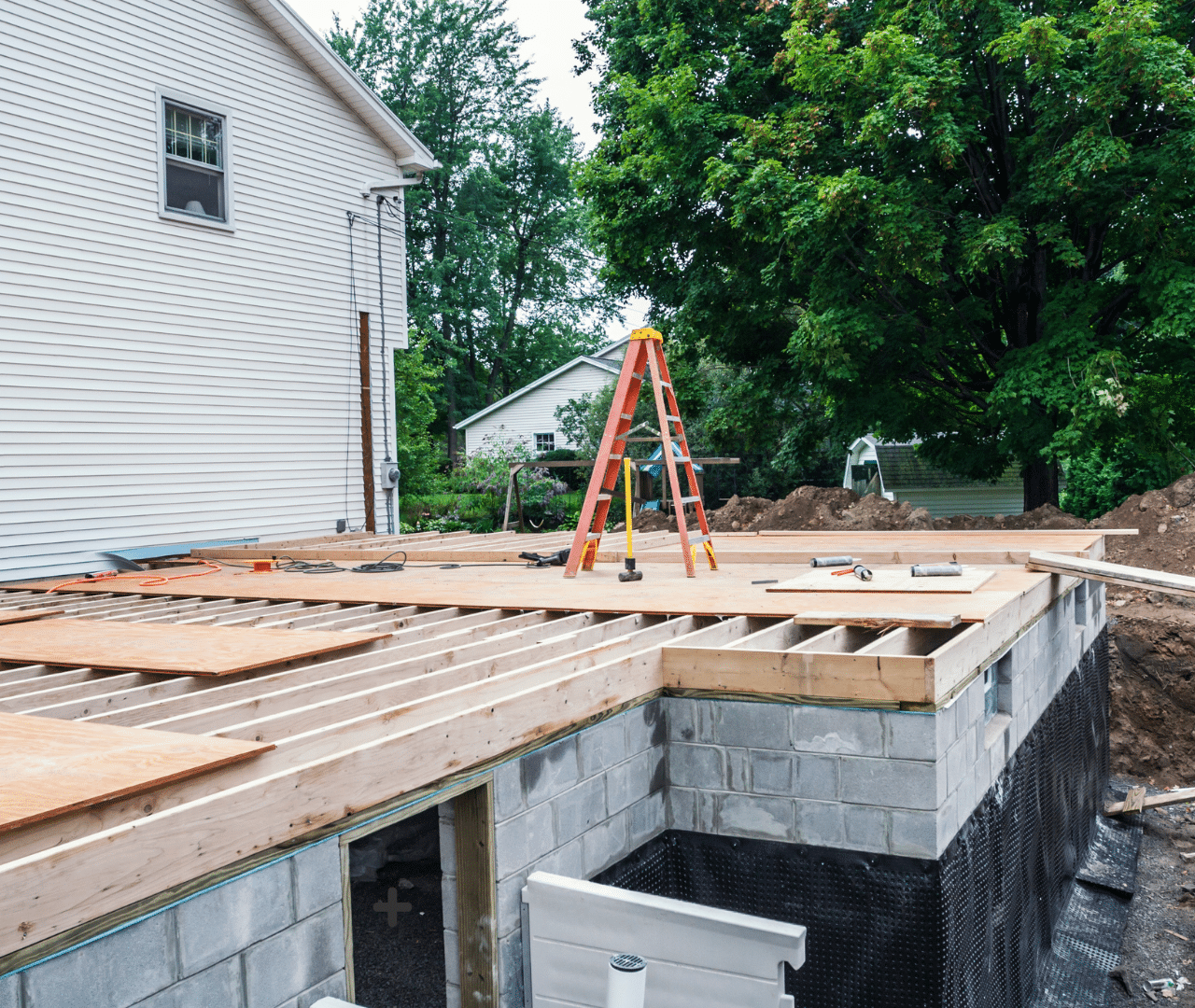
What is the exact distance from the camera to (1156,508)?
12.2 meters

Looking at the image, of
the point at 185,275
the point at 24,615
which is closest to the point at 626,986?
→ the point at 24,615

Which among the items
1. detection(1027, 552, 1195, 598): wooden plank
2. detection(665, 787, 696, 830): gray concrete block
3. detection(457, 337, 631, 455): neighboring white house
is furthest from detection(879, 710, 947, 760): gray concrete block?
detection(457, 337, 631, 455): neighboring white house

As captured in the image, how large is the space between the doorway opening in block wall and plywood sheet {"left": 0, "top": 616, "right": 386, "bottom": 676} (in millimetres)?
963

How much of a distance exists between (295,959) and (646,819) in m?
1.89

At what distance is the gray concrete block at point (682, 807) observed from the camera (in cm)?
425

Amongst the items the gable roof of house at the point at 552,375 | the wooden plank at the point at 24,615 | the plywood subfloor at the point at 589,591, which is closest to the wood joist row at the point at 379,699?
the plywood subfloor at the point at 589,591

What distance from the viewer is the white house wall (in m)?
33.8

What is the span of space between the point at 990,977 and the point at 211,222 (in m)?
10.8

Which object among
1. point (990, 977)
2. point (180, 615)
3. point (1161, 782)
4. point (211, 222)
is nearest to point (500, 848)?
point (990, 977)

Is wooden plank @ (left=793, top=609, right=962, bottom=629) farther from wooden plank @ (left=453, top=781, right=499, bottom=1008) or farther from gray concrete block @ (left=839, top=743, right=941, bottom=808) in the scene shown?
wooden plank @ (left=453, top=781, right=499, bottom=1008)

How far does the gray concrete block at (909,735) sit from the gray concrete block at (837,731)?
0.03 m

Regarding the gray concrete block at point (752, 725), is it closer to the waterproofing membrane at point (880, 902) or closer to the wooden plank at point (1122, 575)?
the waterproofing membrane at point (880, 902)

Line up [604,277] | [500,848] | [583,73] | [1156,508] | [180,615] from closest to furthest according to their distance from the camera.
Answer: [500,848]
[180,615]
[1156,508]
[604,277]
[583,73]

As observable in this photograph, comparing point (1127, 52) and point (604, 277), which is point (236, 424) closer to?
point (604, 277)
